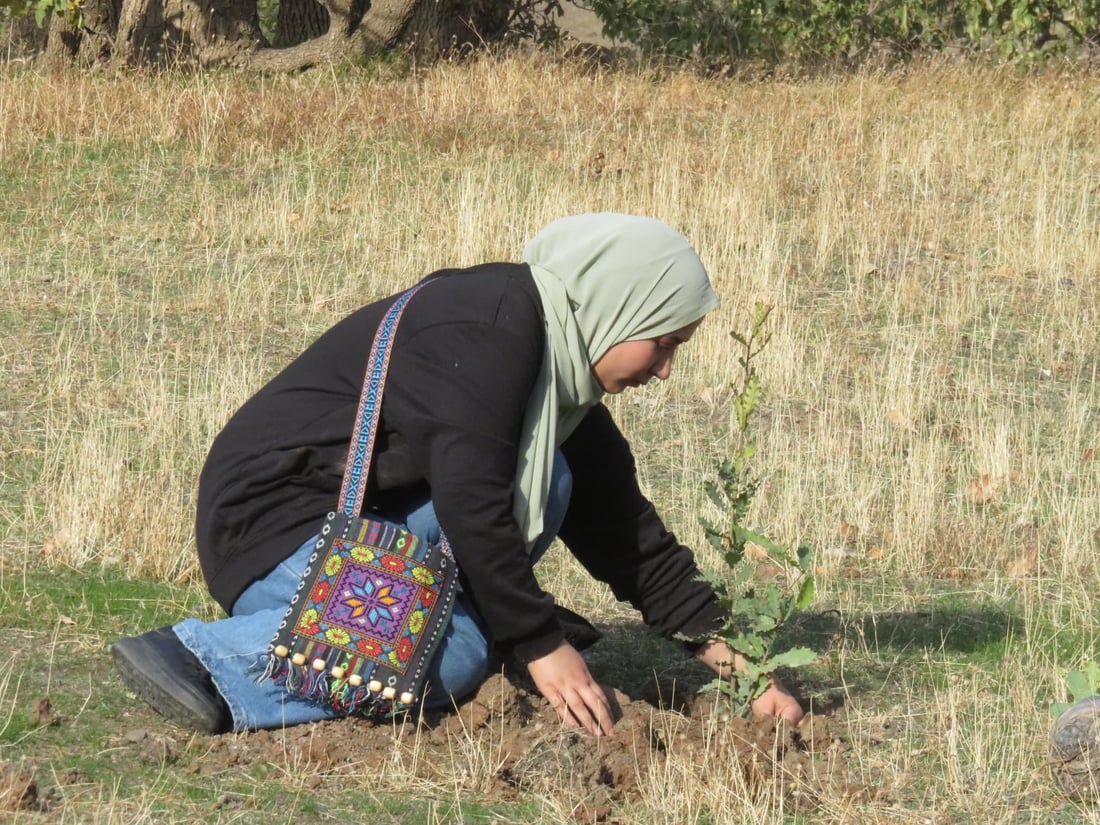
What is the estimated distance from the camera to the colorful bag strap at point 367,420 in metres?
3.37

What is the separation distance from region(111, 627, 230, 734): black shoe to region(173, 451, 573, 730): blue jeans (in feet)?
0.09

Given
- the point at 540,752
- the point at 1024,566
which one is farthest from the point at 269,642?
the point at 1024,566

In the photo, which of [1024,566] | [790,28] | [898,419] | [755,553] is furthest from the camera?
[790,28]

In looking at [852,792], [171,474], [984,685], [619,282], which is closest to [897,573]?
[984,685]

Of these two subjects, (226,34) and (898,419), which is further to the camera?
(226,34)

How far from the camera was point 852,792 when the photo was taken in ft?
11.3

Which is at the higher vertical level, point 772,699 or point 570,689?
point 570,689

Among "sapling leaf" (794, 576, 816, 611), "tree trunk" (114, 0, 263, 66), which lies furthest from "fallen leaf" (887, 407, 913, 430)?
"tree trunk" (114, 0, 263, 66)

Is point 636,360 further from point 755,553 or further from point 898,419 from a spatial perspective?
point 898,419

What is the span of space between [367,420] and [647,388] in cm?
365

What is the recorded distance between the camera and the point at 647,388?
692cm

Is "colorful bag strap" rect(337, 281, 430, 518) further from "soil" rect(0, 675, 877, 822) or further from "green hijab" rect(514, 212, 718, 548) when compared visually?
"soil" rect(0, 675, 877, 822)

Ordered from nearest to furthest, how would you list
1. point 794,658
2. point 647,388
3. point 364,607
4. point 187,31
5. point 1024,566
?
point 364,607 → point 794,658 → point 1024,566 → point 647,388 → point 187,31

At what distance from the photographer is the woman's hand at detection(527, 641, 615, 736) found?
11.1ft
